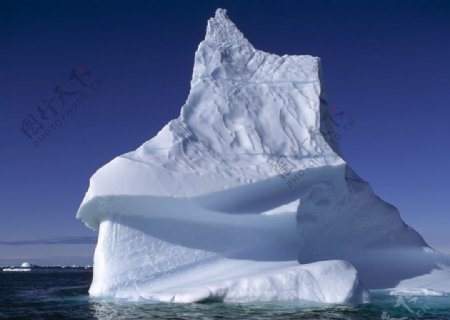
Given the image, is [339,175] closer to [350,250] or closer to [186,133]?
[350,250]

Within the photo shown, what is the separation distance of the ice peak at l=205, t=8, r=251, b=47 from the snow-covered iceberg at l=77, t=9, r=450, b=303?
0.04m

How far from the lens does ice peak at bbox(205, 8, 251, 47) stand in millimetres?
20000

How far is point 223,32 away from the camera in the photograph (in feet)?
66.5

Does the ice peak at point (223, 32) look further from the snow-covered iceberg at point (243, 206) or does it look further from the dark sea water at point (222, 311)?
the dark sea water at point (222, 311)

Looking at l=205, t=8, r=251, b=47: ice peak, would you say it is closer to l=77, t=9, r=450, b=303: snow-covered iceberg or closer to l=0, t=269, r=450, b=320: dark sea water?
l=77, t=9, r=450, b=303: snow-covered iceberg

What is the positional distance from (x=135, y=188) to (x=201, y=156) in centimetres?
250

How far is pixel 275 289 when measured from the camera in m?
13.3

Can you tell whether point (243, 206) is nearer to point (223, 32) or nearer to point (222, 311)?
point (222, 311)

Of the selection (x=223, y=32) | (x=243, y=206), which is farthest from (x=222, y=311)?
(x=223, y=32)

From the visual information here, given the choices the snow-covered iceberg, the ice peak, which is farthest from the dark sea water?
the ice peak

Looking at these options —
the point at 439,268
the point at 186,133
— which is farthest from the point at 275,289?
the point at 439,268

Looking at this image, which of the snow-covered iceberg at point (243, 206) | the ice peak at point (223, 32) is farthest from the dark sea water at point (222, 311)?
the ice peak at point (223, 32)

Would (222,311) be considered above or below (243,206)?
below

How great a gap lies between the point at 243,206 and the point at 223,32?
7.73 m
